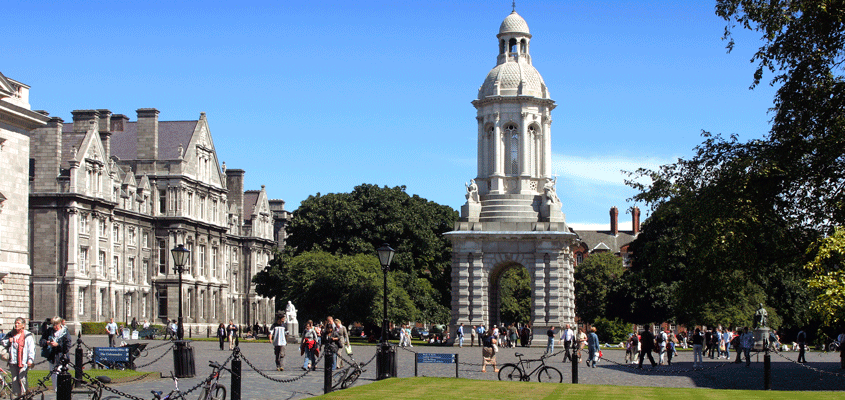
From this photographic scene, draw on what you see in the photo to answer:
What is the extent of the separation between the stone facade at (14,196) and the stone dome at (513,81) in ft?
78.5

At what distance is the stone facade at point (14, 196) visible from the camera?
148 feet

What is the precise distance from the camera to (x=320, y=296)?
222 ft

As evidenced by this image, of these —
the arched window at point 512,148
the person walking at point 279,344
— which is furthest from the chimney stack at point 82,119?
the person walking at point 279,344

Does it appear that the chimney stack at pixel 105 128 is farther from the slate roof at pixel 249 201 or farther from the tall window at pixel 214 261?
the slate roof at pixel 249 201

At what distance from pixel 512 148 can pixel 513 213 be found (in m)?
3.95

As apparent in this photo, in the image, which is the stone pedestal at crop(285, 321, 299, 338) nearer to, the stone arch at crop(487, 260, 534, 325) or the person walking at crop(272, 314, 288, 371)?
the stone arch at crop(487, 260, 534, 325)

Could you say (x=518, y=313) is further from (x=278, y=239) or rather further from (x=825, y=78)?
(x=825, y=78)

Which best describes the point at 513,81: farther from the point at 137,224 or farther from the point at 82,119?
the point at 137,224

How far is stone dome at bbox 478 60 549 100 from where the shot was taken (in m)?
57.8

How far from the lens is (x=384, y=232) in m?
74.8

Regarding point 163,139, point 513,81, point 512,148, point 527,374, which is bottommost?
point 527,374

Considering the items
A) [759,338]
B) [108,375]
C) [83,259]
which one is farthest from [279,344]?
[83,259]

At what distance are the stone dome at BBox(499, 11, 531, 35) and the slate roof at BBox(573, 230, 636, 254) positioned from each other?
82820mm

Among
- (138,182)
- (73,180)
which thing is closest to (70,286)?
(73,180)
